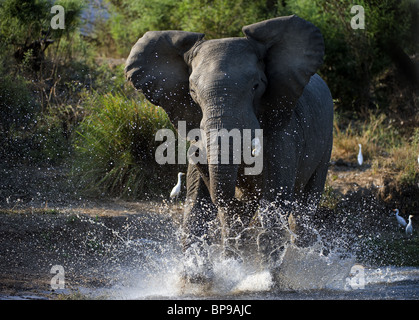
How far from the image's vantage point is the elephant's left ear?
21.0ft

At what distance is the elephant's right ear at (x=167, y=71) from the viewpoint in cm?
650

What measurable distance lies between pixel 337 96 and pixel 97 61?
16.2 ft

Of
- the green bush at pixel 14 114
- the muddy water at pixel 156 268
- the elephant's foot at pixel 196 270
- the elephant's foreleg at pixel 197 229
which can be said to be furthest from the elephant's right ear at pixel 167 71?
the green bush at pixel 14 114

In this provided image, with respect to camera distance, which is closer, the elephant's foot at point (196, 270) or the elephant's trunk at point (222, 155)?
the elephant's trunk at point (222, 155)

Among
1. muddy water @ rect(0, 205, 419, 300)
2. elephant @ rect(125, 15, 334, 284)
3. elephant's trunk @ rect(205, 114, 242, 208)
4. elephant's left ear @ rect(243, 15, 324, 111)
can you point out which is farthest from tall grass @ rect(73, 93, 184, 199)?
elephant's trunk @ rect(205, 114, 242, 208)

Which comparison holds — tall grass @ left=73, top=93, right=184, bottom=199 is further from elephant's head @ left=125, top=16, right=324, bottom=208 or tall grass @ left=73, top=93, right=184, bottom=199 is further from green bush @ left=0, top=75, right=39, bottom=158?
elephant's head @ left=125, top=16, right=324, bottom=208

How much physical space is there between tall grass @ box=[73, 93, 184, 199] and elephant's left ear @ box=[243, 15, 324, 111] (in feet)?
13.2

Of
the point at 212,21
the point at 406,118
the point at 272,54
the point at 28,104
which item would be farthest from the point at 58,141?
the point at 406,118

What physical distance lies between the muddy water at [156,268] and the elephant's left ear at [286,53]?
121 cm

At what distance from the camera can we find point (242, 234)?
22.1ft

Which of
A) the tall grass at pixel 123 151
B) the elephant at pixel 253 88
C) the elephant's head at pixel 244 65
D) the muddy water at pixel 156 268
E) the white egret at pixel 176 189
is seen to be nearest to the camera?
the elephant's head at pixel 244 65

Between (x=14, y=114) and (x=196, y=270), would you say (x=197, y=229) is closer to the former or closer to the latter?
(x=196, y=270)

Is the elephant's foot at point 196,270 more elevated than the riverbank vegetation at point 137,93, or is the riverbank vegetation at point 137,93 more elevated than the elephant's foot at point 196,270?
the riverbank vegetation at point 137,93

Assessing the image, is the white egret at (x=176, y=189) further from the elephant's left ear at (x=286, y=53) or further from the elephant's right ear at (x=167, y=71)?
the elephant's left ear at (x=286, y=53)
